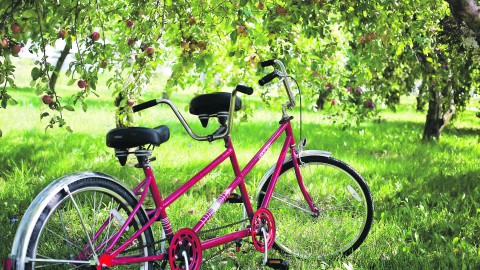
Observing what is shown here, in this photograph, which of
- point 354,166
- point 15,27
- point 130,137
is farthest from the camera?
point 354,166

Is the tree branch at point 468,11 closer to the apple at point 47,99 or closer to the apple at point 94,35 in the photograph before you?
the apple at point 94,35

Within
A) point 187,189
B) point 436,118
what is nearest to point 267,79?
point 187,189

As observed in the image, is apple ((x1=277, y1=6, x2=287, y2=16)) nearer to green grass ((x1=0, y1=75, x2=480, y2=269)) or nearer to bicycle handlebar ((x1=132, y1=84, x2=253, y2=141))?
bicycle handlebar ((x1=132, y1=84, x2=253, y2=141))

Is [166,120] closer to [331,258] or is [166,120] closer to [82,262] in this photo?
[331,258]

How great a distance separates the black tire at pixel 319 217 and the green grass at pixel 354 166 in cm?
12

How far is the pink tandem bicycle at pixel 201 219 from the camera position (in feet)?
7.91

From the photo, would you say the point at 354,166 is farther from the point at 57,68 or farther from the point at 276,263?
the point at 57,68

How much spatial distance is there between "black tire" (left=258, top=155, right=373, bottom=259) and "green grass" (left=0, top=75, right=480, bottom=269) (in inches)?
4.7

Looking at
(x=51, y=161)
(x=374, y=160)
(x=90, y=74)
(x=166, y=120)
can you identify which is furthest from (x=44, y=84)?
(x=166, y=120)

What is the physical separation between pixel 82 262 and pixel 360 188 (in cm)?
185

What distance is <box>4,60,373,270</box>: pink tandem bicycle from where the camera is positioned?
2410 mm

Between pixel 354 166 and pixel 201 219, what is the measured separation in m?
3.52

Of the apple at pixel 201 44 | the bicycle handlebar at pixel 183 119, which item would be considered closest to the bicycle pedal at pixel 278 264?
the bicycle handlebar at pixel 183 119

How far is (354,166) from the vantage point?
244 inches
